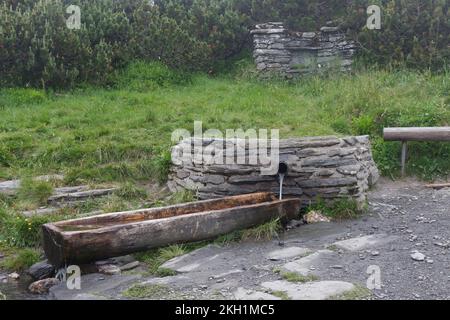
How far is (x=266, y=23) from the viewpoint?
11.9 m

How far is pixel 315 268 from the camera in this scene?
4.60 metres

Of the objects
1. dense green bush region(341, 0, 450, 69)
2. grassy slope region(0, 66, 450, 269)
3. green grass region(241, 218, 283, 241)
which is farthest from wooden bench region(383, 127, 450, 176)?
dense green bush region(341, 0, 450, 69)

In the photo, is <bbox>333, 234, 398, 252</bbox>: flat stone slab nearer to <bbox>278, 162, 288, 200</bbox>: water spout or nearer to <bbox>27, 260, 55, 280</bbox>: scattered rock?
<bbox>278, 162, 288, 200</bbox>: water spout

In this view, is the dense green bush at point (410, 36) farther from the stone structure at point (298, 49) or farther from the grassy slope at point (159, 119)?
the grassy slope at point (159, 119)

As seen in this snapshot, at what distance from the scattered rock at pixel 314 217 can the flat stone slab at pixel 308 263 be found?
1.12 metres

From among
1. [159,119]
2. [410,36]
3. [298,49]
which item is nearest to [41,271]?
[159,119]

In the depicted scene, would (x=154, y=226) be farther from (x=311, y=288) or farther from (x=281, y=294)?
(x=311, y=288)

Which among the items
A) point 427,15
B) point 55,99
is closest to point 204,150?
point 55,99

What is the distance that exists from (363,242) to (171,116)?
409cm

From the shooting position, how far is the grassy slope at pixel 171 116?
23.3ft

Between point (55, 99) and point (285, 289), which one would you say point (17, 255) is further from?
point (55, 99)

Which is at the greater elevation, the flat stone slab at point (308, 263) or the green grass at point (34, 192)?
the green grass at point (34, 192)

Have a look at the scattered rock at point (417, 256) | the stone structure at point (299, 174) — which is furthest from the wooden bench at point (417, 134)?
the scattered rock at point (417, 256)

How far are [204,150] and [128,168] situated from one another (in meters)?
1.15
